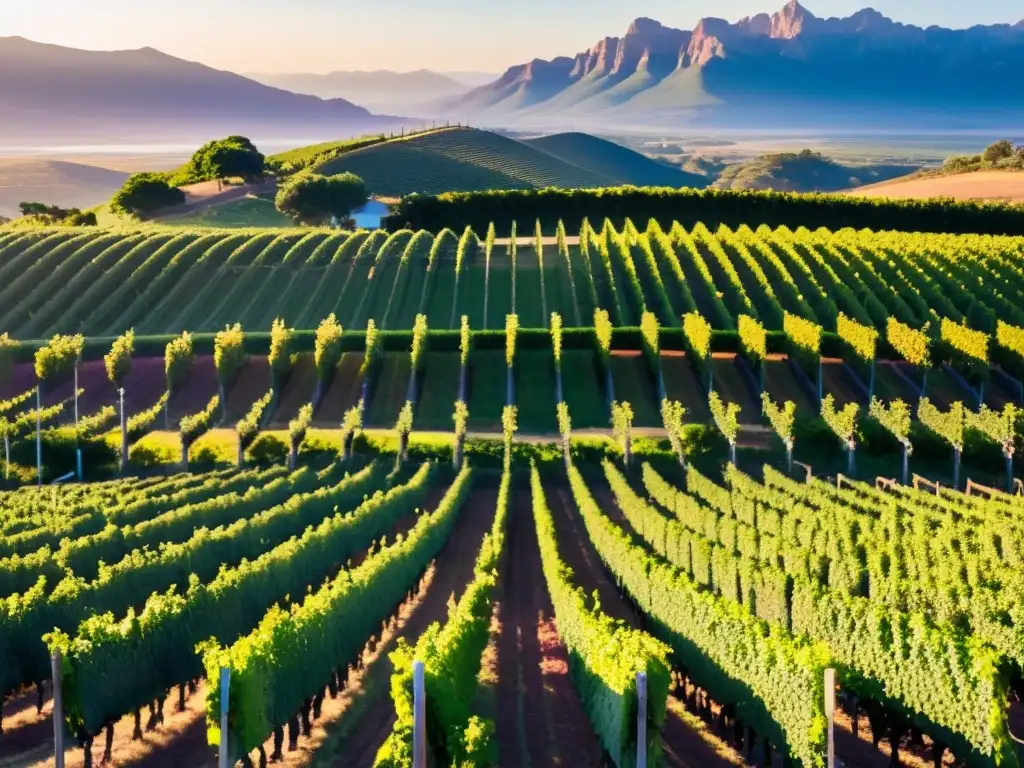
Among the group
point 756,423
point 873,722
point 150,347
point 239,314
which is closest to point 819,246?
point 756,423

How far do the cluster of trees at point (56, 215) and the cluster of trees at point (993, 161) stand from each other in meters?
131

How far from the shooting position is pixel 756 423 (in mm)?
53344

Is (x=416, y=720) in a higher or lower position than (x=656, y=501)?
higher

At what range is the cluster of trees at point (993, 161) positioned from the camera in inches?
5709

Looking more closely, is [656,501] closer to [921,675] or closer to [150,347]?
[921,675]

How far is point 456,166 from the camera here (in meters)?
154

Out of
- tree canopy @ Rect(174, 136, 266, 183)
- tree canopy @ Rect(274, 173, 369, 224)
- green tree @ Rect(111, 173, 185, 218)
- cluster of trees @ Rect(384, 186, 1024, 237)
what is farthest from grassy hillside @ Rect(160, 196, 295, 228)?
cluster of trees @ Rect(384, 186, 1024, 237)

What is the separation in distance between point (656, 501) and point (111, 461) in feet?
94.0

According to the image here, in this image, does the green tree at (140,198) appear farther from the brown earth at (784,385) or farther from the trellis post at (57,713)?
the trellis post at (57,713)

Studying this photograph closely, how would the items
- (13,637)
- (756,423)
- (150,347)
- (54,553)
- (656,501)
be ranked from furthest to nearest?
(150,347) < (756,423) < (656,501) < (54,553) < (13,637)

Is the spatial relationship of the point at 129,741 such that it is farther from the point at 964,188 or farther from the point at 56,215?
the point at 964,188

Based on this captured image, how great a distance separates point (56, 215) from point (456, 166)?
6382cm

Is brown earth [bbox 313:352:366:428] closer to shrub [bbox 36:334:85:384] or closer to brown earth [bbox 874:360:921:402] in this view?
shrub [bbox 36:334:85:384]

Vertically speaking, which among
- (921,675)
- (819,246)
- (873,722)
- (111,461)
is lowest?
(111,461)
